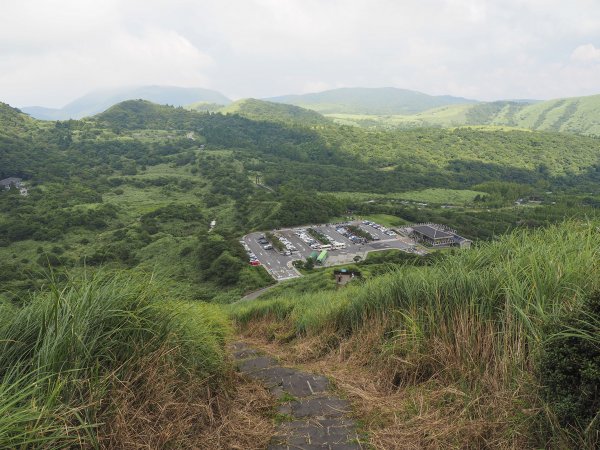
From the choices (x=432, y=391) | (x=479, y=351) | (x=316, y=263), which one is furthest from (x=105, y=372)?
(x=316, y=263)

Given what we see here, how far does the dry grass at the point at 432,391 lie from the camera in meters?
2.31

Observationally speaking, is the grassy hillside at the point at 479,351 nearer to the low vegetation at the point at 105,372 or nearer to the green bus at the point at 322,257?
the low vegetation at the point at 105,372

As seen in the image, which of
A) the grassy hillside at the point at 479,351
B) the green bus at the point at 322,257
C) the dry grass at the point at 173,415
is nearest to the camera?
the grassy hillside at the point at 479,351

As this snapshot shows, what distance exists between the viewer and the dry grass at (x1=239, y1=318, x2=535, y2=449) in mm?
2312

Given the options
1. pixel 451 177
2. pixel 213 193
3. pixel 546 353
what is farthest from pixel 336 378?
pixel 451 177

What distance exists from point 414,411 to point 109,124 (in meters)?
176

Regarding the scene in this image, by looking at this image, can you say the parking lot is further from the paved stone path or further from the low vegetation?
the low vegetation

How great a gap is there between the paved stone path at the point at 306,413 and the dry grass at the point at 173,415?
6.8 inches

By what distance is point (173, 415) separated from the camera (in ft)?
8.53

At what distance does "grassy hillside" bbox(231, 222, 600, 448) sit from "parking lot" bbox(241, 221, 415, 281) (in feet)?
123

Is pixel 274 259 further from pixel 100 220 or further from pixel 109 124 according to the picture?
pixel 109 124

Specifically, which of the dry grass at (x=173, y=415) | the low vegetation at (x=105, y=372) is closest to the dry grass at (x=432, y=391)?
the dry grass at (x=173, y=415)

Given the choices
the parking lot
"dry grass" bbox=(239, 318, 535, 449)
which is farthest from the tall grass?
the parking lot

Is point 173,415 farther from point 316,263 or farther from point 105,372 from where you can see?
point 316,263
